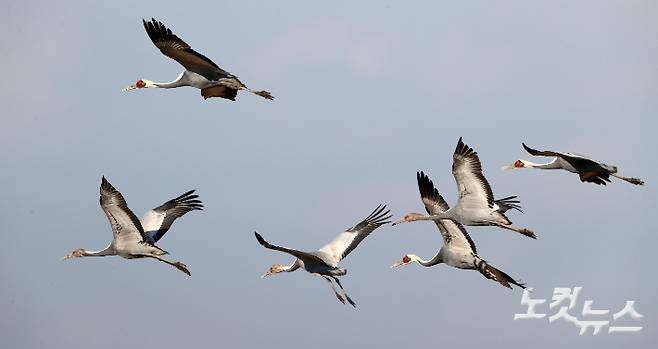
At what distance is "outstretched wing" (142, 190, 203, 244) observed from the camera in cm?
4409

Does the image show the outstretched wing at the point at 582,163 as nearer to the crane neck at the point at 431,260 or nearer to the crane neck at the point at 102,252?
the crane neck at the point at 431,260

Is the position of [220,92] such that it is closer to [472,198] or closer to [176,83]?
[176,83]

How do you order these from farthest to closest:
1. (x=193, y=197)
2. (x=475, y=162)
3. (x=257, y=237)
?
(x=193, y=197) → (x=475, y=162) → (x=257, y=237)

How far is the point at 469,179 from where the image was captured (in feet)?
133

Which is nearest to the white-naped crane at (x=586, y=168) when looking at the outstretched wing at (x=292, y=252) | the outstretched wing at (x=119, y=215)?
the outstretched wing at (x=292, y=252)

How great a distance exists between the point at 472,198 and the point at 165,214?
29.7 feet

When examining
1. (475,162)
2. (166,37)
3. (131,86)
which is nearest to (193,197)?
(131,86)

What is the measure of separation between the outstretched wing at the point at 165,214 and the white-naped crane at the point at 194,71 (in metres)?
3.30

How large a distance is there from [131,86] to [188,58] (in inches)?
179

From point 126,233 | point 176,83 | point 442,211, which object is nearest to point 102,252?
point 126,233

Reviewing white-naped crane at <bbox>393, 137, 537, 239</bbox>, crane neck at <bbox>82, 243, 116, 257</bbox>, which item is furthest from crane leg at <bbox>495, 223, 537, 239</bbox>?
crane neck at <bbox>82, 243, 116, 257</bbox>

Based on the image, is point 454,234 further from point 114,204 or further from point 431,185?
point 114,204

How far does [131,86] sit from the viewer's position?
150 ft

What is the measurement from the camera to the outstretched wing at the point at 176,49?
40719 mm
